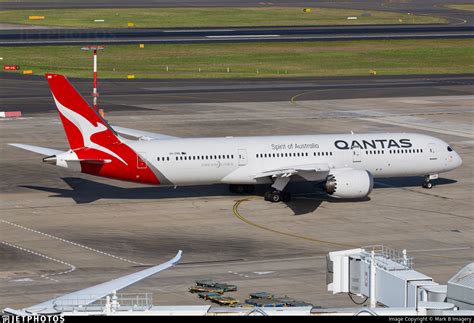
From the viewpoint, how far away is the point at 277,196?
8544cm

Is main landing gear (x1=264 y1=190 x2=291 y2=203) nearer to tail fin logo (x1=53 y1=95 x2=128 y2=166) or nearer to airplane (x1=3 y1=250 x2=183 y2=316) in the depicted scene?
tail fin logo (x1=53 y1=95 x2=128 y2=166)

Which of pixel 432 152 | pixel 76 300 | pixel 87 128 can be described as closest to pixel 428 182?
pixel 432 152

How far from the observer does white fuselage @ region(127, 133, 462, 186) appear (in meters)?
84.0

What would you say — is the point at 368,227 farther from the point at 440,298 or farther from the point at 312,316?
the point at 312,316

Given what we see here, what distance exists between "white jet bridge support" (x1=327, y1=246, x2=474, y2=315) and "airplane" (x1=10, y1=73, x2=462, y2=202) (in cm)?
4034

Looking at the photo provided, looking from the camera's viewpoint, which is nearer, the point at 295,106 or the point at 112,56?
the point at 295,106

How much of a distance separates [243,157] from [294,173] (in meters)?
4.02

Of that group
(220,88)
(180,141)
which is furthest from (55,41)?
(180,141)

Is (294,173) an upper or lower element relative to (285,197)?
upper

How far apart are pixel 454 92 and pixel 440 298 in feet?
375

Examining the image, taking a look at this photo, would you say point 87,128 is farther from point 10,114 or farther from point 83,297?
point 10,114

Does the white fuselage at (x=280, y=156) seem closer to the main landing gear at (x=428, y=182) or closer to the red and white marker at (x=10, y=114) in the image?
the main landing gear at (x=428, y=182)

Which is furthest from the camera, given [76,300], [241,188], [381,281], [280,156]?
[241,188]

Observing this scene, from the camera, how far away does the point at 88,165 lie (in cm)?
8200
